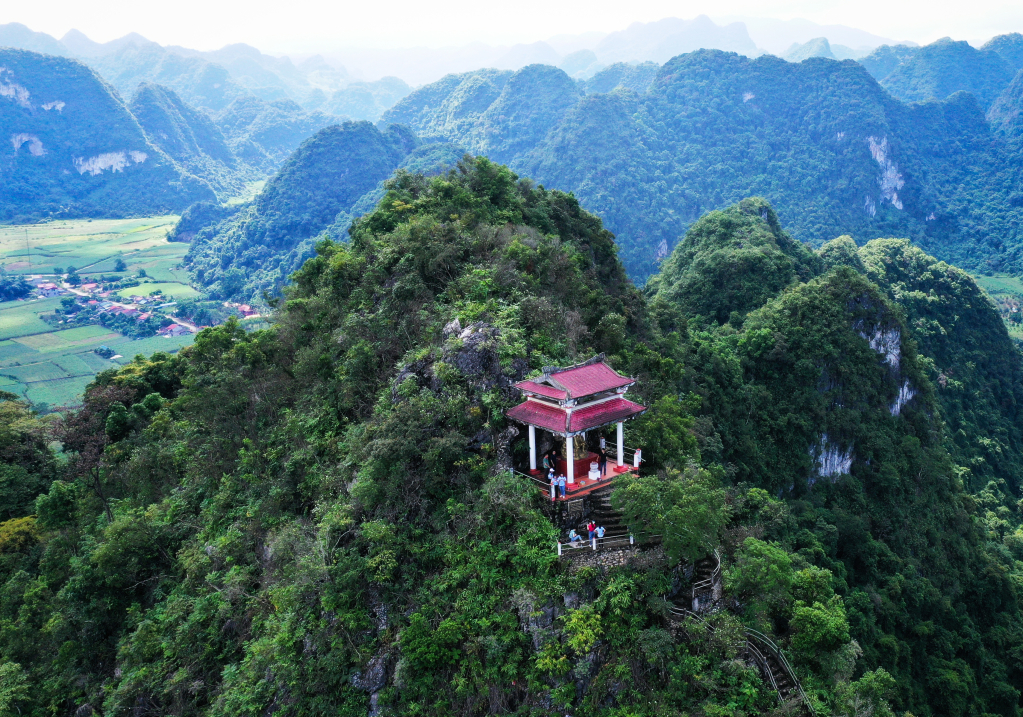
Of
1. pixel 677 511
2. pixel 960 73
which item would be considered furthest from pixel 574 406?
pixel 960 73

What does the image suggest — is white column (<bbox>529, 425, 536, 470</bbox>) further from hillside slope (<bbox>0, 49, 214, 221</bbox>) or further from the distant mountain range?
hillside slope (<bbox>0, 49, 214, 221</bbox>)

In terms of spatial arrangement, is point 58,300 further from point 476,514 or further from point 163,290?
point 476,514

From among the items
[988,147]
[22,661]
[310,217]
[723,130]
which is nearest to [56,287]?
[310,217]

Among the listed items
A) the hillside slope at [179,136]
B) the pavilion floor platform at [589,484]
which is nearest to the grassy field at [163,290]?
the hillside slope at [179,136]

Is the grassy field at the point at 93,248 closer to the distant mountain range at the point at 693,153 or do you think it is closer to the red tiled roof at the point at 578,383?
the distant mountain range at the point at 693,153

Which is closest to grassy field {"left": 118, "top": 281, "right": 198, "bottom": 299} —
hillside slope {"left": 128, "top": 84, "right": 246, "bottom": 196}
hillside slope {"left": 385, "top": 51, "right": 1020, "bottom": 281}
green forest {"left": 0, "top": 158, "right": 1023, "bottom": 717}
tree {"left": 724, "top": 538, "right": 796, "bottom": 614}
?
hillside slope {"left": 385, "top": 51, "right": 1020, "bottom": 281}
